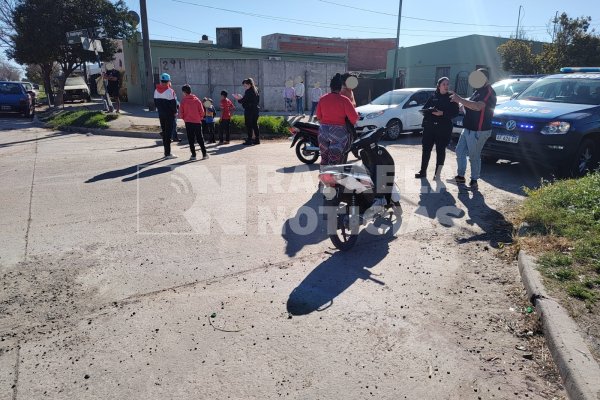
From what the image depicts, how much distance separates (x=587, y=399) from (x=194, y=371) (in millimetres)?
2458

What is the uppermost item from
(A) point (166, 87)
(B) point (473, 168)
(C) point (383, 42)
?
(C) point (383, 42)

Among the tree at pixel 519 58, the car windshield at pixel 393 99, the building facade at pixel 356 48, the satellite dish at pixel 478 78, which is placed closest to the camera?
the satellite dish at pixel 478 78

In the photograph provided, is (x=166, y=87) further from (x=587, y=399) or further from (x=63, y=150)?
(x=587, y=399)

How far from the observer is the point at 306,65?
22.8 meters

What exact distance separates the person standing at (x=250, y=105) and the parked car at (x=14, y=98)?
1390 centimetres

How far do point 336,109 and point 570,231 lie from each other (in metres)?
3.52

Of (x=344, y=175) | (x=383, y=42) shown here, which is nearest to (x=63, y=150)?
(x=344, y=175)

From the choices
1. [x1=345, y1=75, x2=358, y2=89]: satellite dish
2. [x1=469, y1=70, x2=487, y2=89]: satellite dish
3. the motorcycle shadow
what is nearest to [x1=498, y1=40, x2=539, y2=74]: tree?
[x1=469, y1=70, x2=487, y2=89]: satellite dish

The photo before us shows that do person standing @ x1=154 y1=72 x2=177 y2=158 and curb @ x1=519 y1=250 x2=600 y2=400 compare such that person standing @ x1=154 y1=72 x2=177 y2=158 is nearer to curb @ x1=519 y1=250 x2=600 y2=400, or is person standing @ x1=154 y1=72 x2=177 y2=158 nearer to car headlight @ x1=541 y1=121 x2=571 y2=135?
car headlight @ x1=541 y1=121 x2=571 y2=135

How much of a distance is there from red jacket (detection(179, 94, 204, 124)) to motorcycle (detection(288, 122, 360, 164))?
220 cm

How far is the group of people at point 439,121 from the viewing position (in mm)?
6551

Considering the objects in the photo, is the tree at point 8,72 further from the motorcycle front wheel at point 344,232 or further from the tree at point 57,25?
the motorcycle front wheel at point 344,232

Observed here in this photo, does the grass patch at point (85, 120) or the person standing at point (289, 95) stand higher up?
the person standing at point (289, 95)

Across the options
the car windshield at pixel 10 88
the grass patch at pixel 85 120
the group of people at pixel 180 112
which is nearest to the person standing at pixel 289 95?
the grass patch at pixel 85 120
